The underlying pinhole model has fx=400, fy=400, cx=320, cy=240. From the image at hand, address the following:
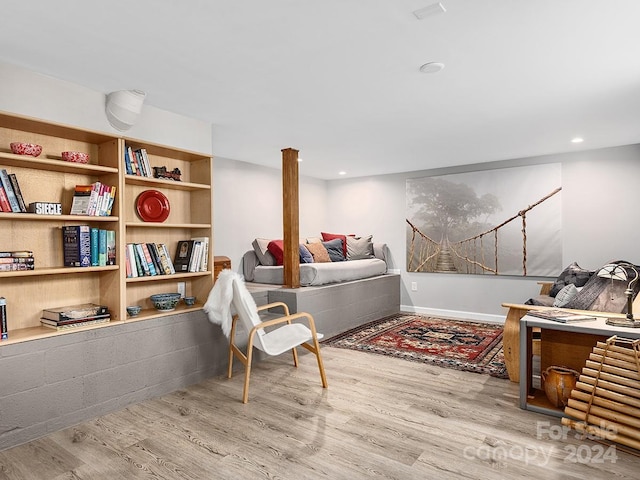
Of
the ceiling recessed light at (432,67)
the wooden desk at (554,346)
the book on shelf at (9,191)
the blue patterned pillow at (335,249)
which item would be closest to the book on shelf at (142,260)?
the book on shelf at (9,191)

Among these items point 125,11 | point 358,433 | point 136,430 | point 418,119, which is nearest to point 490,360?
point 358,433

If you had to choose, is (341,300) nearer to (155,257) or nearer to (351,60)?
(155,257)

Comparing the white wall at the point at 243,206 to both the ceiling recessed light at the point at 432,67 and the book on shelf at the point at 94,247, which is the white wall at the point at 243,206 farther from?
the ceiling recessed light at the point at 432,67

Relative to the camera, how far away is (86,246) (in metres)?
2.77

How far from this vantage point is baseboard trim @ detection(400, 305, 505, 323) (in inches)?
225

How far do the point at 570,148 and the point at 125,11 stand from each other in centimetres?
506

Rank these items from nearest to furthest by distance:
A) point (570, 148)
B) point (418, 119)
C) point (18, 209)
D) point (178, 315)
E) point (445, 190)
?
point (18, 209) → point (178, 315) → point (418, 119) → point (570, 148) → point (445, 190)

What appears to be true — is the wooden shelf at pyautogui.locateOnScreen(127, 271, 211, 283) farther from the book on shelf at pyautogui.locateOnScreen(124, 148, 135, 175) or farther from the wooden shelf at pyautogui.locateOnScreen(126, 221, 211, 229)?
the book on shelf at pyautogui.locateOnScreen(124, 148, 135, 175)

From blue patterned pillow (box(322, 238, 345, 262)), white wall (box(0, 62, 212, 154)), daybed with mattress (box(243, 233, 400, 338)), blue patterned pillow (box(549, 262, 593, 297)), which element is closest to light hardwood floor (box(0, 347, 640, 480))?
daybed with mattress (box(243, 233, 400, 338))

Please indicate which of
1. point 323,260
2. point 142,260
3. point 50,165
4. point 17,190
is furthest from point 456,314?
point 17,190

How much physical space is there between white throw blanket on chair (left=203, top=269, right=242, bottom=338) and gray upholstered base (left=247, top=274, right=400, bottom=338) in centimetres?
112

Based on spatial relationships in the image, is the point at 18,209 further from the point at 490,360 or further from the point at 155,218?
the point at 490,360

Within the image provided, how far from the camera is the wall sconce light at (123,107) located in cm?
290

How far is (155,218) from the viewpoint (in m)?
3.33
